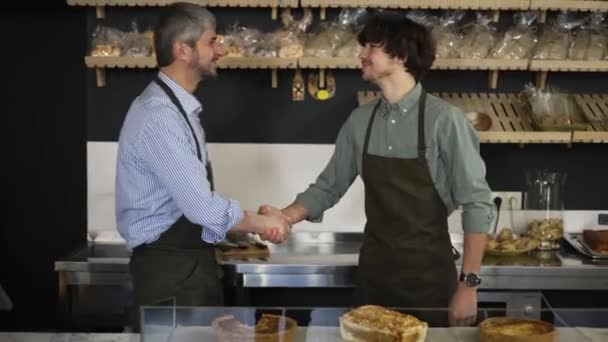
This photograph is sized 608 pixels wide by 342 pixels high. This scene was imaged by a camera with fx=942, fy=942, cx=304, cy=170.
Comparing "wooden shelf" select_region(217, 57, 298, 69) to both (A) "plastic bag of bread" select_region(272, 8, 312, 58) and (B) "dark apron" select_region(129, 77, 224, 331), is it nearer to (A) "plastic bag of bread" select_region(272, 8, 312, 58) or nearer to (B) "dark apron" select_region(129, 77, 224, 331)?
(A) "plastic bag of bread" select_region(272, 8, 312, 58)

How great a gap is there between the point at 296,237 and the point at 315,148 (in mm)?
401

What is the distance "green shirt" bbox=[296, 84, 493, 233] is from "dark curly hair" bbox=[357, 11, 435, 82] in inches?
3.8

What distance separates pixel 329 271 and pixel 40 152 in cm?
176

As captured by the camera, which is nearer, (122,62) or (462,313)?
(462,313)

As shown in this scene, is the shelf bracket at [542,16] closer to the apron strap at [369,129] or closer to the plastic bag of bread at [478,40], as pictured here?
the plastic bag of bread at [478,40]

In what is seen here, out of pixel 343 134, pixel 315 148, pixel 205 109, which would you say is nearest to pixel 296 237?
pixel 315 148

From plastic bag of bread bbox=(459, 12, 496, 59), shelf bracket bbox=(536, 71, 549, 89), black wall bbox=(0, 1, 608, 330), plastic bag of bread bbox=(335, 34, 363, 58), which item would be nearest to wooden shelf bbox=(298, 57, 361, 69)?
plastic bag of bread bbox=(335, 34, 363, 58)

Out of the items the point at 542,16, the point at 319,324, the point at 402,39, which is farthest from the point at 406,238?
the point at 542,16

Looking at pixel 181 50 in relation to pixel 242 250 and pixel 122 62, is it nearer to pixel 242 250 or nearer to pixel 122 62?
pixel 122 62

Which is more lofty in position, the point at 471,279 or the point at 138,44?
the point at 138,44

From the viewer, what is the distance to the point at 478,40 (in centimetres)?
386

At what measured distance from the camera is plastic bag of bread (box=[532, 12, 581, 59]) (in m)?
3.83

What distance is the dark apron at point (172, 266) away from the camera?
2.80m

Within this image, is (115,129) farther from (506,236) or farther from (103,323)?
(506,236)
